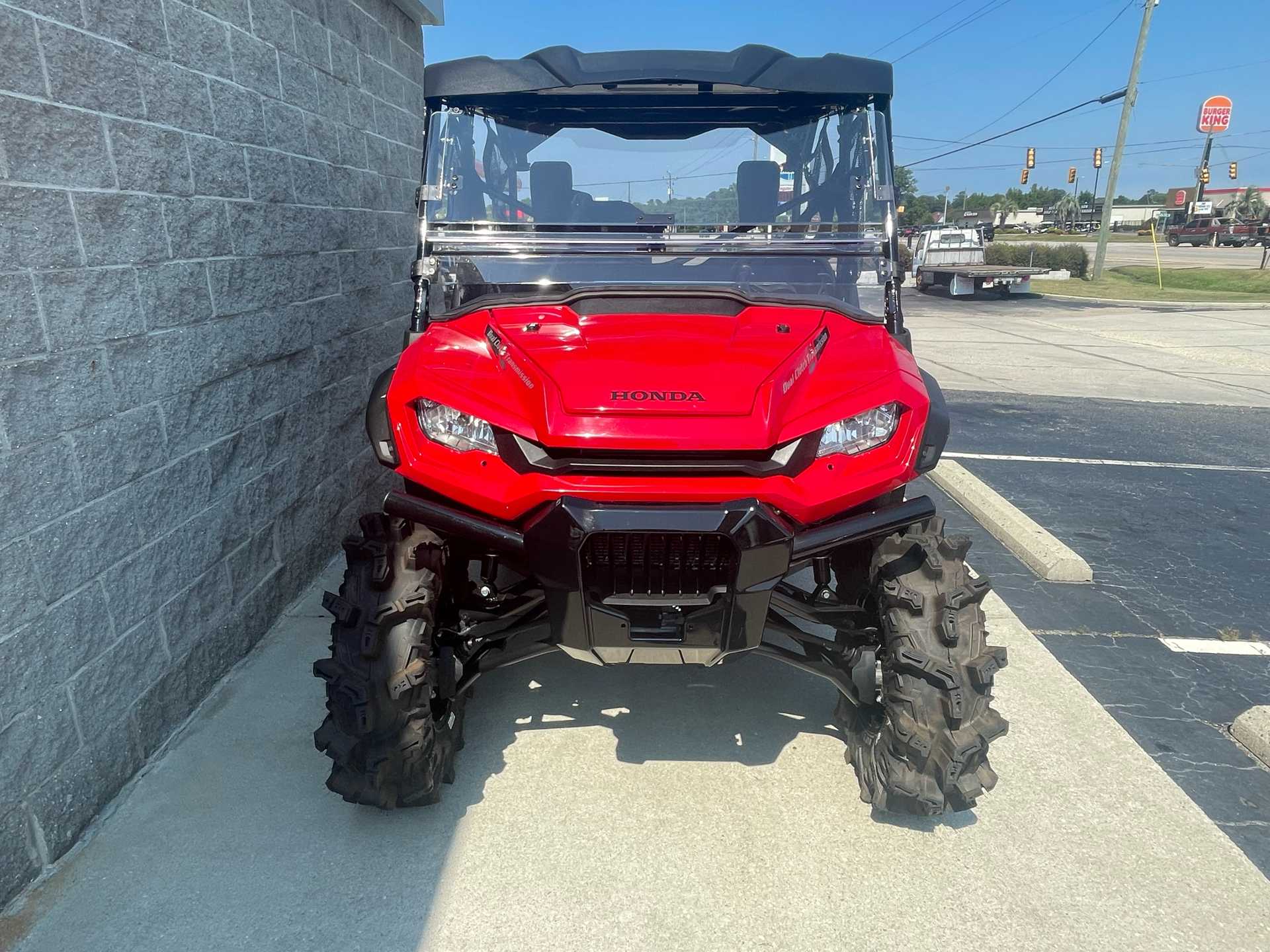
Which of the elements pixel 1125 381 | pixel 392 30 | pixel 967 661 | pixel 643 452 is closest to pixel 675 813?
pixel 967 661

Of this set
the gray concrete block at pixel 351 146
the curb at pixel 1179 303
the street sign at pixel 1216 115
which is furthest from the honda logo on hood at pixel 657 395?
the street sign at pixel 1216 115

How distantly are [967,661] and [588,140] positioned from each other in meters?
2.34

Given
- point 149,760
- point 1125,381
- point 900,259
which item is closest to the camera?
point 149,760

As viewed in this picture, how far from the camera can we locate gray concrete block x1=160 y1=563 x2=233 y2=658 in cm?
309

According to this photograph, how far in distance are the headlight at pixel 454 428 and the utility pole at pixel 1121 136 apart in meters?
29.7

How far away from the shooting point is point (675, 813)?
279 cm

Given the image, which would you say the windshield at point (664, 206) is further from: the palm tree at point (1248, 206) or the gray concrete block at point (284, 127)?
the palm tree at point (1248, 206)

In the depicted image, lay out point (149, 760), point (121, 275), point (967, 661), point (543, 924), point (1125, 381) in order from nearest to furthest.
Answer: point (543, 924), point (967, 661), point (121, 275), point (149, 760), point (1125, 381)

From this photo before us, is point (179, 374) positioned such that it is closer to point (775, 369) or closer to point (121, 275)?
point (121, 275)

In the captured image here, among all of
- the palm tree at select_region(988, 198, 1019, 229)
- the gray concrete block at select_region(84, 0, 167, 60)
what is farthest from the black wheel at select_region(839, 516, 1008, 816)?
the palm tree at select_region(988, 198, 1019, 229)

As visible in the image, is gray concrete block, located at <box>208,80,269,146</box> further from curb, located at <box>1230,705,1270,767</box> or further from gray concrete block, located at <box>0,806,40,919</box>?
curb, located at <box>1230,705,1270,767</box>

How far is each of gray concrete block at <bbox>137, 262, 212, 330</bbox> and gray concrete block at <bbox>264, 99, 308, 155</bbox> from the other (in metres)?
0.96

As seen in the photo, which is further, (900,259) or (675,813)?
(900,259)

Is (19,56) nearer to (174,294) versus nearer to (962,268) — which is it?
(174,294)
